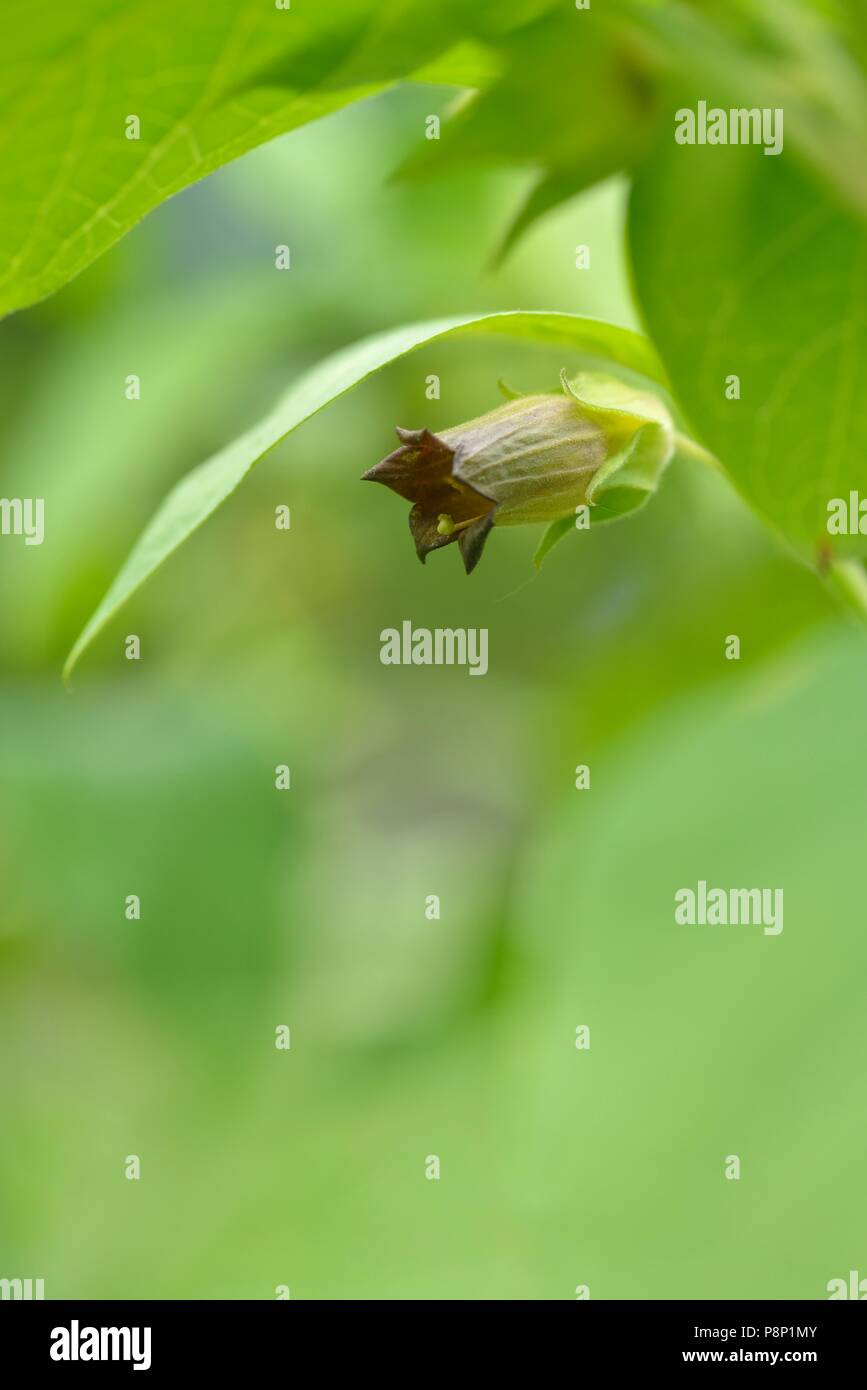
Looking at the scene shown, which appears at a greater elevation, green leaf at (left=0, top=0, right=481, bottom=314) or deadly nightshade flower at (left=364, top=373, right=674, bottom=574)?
green leaf at (left=0, top=0, right=481, bottom=314)

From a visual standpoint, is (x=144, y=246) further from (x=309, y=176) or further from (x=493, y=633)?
(x=493, y=633)

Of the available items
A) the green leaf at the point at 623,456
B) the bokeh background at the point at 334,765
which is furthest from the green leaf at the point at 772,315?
the bokeh background at the point at 334,765

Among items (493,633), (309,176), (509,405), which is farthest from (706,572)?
(509,405)

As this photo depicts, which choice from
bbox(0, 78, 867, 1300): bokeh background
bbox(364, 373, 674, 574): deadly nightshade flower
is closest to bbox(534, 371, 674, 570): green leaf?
bbox(364, 373, 674, 574): deadly nightshade flower

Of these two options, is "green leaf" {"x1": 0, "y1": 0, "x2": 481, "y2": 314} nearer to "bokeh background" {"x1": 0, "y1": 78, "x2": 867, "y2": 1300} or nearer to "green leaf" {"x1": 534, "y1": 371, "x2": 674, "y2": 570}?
"green leaf" {"x1": 534, "y1": 371, "x2": 674, "y2": 570}

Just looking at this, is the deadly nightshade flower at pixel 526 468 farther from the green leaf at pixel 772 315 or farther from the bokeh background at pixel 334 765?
the bokeh background at pixel 334 765

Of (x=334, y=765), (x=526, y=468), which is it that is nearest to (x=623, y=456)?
(x=526, y=468)
